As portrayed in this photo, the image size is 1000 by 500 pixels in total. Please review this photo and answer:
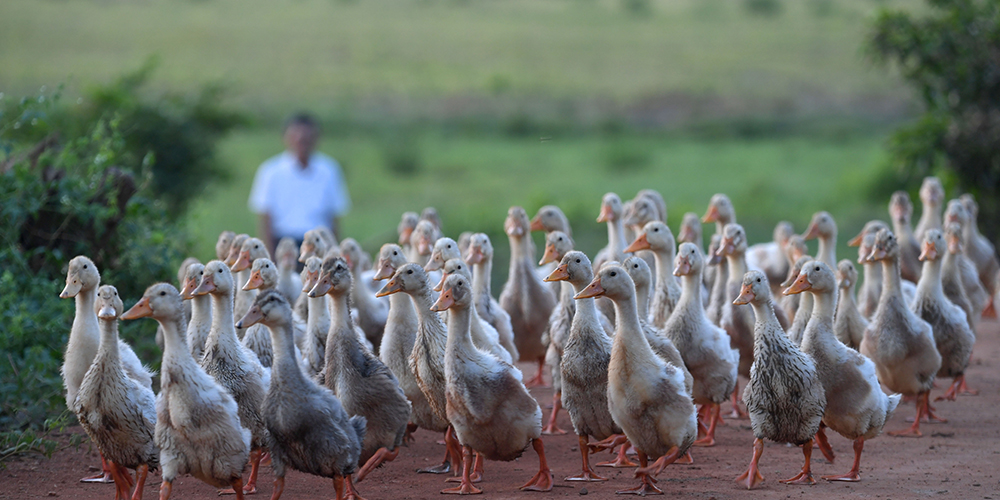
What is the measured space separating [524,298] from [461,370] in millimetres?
2786

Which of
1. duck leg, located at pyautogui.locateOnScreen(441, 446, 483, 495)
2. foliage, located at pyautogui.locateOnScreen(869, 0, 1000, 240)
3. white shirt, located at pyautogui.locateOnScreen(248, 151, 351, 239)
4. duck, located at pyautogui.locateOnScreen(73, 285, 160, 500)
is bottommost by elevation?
duck leg, located at pyautogui.locateOnScreen(441, 446, 483, 495)

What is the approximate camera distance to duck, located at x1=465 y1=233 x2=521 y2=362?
8.22 m

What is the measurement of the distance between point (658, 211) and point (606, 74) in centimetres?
2871

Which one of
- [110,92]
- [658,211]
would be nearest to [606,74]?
[110,92]

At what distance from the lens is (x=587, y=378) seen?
259 inches

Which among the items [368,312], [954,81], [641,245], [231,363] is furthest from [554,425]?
[954,81]

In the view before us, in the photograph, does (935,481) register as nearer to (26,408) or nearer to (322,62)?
(26,408)

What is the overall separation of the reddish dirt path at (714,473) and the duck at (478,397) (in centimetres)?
32

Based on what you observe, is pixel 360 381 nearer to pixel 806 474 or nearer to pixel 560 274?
pixel 560 274

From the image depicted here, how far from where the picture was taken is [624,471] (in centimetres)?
691

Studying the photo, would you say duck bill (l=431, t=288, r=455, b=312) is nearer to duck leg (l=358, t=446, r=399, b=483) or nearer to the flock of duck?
the flock of duck

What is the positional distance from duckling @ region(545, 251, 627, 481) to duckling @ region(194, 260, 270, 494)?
1882 millimetres

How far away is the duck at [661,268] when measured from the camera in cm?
815

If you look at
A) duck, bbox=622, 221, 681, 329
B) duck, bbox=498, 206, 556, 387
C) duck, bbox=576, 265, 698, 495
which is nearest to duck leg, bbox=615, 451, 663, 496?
duck, bbox=576, 265, 698, 495
